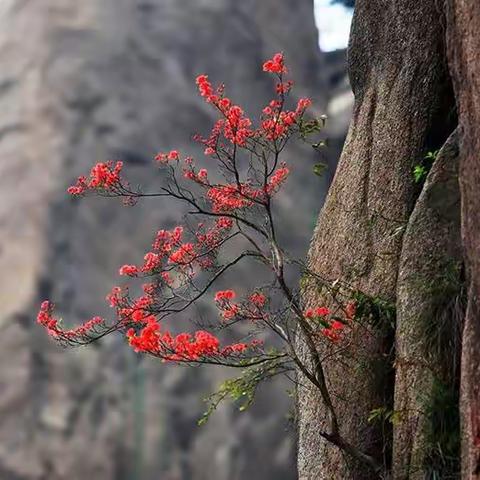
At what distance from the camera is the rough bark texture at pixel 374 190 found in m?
4.09

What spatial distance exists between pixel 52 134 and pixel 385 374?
644 cm

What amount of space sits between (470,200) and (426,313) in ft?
2.81

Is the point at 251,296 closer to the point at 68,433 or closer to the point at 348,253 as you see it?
the point at 348,253

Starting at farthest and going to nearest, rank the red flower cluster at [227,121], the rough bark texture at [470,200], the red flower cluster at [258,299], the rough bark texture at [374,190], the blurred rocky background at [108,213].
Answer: the blurred rocky background at [108,213] < the red flower cluster at [227,121] < the red flower cluster at [258,299] < the rough bark texture at [374,190] < the rough bark texture at [470,200]

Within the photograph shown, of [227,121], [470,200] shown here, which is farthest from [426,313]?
[227,121]

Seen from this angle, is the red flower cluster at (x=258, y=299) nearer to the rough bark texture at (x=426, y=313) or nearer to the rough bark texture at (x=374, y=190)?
the rough bark texture at (x=374, y=190)

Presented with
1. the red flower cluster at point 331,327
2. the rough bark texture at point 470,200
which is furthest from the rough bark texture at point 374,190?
the rough bark texture at point 470,200

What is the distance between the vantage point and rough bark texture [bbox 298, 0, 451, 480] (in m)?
4.09

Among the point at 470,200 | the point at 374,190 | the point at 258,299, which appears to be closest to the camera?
the point at 470,200

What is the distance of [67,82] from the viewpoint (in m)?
9.67

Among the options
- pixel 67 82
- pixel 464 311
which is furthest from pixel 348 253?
pixel 67 82

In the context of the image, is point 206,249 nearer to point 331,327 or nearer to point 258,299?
point 258,299

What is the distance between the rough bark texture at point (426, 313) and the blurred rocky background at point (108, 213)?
16.9ft

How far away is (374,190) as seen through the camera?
14.6 feet
